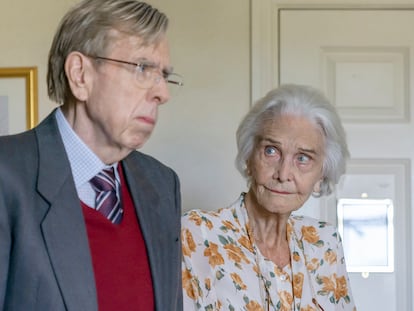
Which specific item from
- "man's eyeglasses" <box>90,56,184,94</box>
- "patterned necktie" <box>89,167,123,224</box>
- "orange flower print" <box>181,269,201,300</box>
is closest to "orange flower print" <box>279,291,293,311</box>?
"orange flower print" <box>181,269,201,300</box>

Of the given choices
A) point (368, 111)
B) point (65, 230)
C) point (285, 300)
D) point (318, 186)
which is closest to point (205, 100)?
point (368, 111)

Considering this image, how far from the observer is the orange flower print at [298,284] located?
172cm

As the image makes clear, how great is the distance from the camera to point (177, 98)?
2531mm

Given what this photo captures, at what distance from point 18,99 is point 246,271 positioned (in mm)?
1271

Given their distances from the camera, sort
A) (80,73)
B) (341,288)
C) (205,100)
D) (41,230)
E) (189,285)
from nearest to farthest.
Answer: (41,230) < (80,73) < (189,285) < (341,288) < (205,100)

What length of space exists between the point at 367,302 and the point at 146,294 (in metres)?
1.54

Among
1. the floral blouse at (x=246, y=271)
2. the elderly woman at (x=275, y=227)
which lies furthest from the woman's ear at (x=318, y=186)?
the floral blouse at (x=246, y=271)

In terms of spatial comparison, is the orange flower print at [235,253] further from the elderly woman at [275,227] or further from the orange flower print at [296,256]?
the orange flower print at [296,256]

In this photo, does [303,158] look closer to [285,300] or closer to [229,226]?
[229,226]

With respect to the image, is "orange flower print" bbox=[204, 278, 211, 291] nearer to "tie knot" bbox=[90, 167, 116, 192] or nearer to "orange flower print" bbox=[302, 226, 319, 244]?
"orange flower print" bbox=[302, 226, 319, 244]

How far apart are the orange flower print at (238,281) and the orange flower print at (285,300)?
0.33 feet

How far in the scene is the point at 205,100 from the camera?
8.29ft

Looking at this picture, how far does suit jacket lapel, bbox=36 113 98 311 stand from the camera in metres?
1.03

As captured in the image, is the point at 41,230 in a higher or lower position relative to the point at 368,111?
lower
